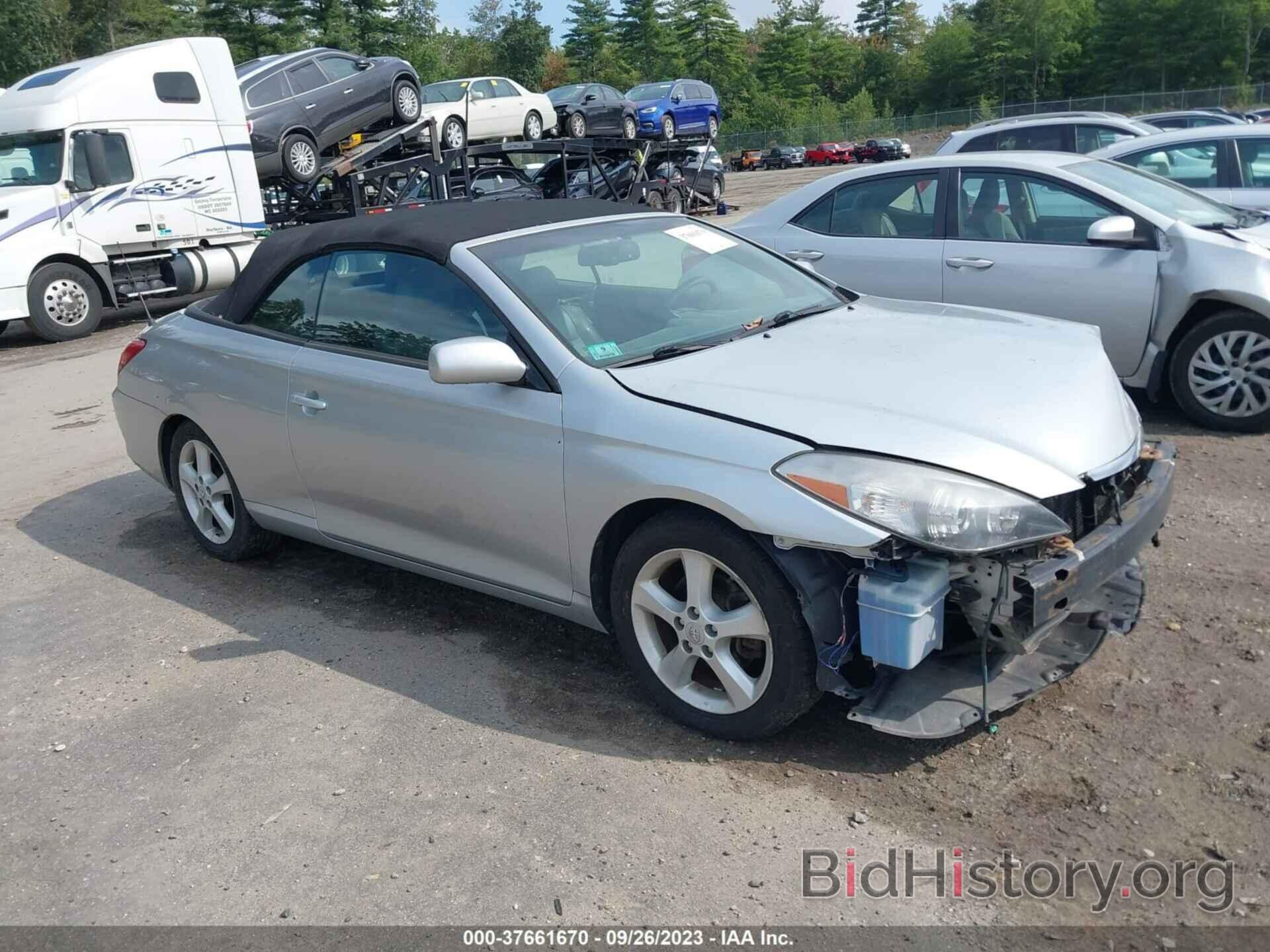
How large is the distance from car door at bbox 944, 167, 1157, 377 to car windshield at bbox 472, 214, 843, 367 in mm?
2431

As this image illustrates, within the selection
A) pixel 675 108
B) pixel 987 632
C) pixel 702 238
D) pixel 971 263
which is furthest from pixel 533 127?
pixel 987 632

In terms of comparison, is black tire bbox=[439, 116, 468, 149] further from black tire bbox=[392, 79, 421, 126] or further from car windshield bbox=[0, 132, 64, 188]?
car windshield bbox=[0, 132, 64, 188]

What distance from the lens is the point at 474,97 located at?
22.6 meters

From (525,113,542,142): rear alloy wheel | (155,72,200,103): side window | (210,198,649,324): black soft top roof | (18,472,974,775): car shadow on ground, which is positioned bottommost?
(18,472,974,775): car shadow on ground

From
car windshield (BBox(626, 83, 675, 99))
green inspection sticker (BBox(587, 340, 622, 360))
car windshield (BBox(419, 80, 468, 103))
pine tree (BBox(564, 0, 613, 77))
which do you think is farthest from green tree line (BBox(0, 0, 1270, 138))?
green inspection sticker (BBox(587, 340, 622, 360))

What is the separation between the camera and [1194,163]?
9.49m

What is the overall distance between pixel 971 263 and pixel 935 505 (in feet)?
14.2

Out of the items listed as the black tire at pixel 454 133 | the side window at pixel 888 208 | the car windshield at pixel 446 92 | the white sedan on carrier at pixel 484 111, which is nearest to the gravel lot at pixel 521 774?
the side window at pixel 888 208

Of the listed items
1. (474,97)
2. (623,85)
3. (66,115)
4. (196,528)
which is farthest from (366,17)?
(196,528)

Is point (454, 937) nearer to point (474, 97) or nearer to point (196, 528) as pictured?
point (196, 528)

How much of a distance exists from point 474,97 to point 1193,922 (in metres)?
22.2

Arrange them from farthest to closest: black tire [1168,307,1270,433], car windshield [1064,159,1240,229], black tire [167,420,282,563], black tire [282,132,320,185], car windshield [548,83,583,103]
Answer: car windshield [548,83,583,103], black tire [282,132,320,185], car windshield [1064,159,1240,229], black tire [1168,307,1270,433], black tire [167,420,282,563]

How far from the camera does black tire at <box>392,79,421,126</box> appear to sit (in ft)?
63.5

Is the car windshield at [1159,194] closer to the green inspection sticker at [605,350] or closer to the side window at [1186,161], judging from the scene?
the side window at [1186,161]
